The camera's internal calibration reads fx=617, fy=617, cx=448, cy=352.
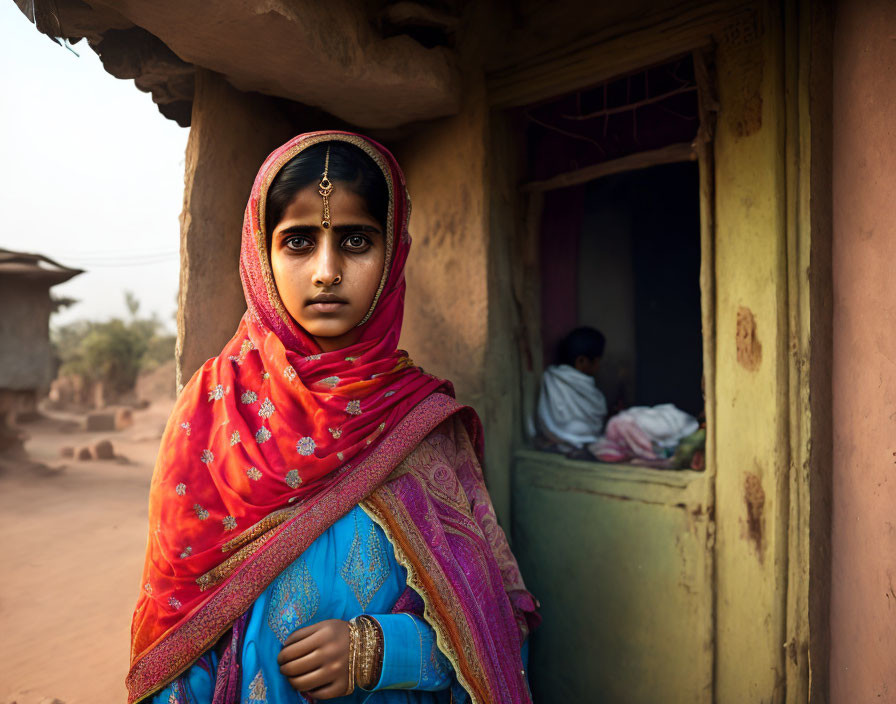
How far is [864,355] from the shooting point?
5.42 feet

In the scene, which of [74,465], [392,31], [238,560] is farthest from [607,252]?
[74,465]

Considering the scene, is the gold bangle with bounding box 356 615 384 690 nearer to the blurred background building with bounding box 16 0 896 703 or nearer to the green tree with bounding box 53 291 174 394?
the blurred background building with bounding box 16 0 896 703

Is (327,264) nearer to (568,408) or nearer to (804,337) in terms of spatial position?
(804,337)

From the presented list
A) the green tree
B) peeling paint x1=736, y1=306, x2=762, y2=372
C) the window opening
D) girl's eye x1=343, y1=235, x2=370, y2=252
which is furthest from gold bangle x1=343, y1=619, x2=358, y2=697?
the green tree

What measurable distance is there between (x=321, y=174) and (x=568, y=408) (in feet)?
5.71

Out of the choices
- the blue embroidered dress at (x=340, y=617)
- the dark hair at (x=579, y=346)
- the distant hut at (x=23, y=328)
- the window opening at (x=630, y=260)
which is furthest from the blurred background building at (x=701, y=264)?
→ the distant hut at (x=23, y=328)

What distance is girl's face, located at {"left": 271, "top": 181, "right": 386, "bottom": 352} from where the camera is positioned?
1363 mm

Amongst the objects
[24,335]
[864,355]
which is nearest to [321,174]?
[864,355]

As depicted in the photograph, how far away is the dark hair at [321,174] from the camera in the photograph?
4.52 feet

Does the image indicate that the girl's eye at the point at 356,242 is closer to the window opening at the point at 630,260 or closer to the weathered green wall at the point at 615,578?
the weathered green wall at the point at 615,578

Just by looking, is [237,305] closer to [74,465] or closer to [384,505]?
[384,505]

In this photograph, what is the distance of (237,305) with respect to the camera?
7.04 feet

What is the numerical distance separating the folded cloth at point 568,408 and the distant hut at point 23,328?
27.1 ft

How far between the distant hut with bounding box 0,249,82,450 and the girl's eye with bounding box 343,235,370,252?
8811mm
